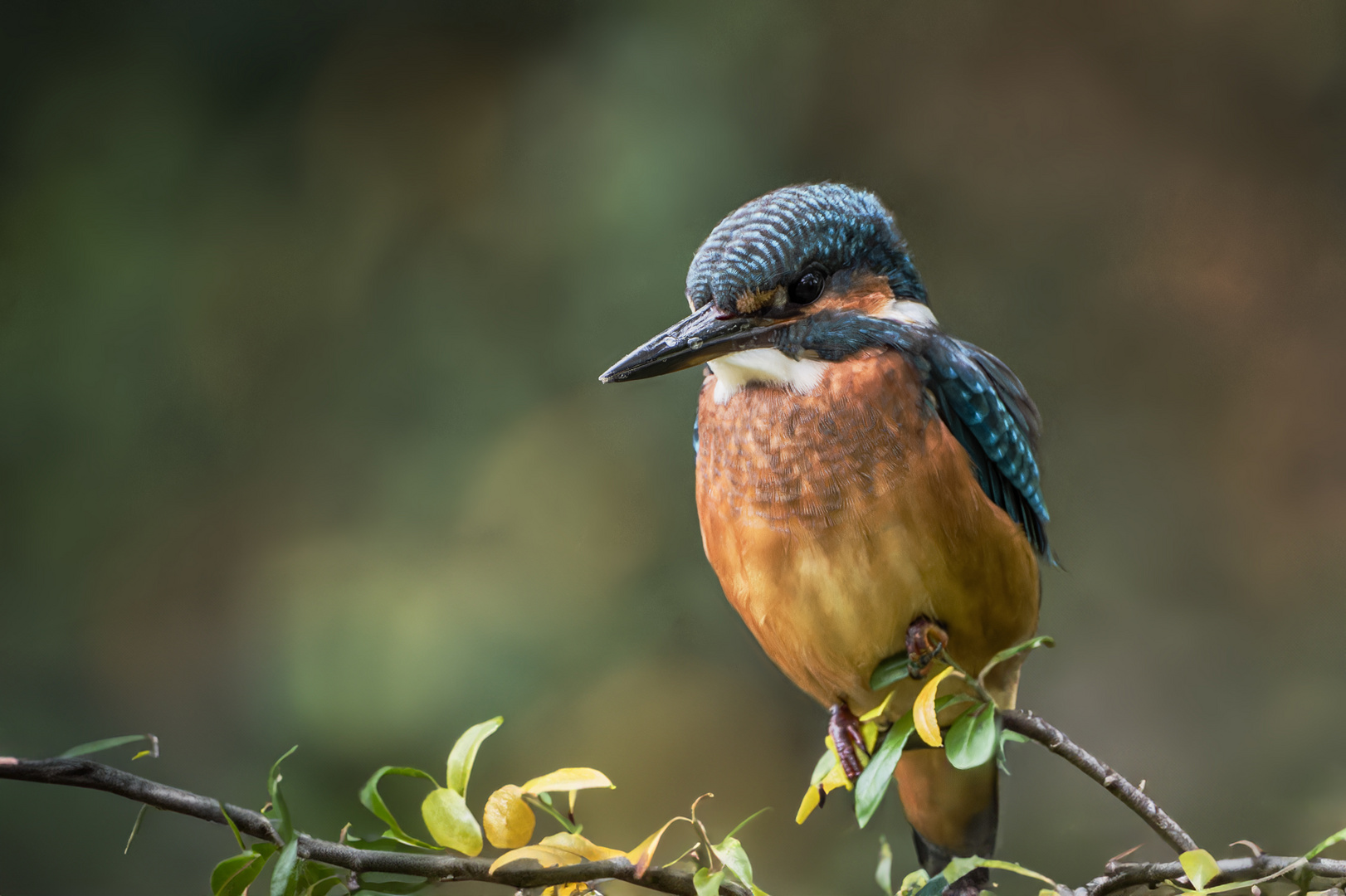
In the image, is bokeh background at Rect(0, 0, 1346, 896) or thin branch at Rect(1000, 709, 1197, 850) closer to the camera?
thin branch at Rect(1000, 709, 1197, 850)

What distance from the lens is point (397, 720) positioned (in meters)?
1.33

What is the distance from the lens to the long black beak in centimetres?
55

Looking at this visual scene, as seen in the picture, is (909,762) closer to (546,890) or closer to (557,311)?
(546,890)

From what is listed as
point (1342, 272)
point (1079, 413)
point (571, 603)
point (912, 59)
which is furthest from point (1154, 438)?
point (571, 603)

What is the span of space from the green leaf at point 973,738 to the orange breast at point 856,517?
0.36ft

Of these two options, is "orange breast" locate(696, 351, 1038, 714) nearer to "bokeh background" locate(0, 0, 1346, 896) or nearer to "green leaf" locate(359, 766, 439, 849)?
"green leaf" locate(359, 766, 439, 849)

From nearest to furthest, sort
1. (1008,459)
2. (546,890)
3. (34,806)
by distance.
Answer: (546,890), (1008,459), (34,806)

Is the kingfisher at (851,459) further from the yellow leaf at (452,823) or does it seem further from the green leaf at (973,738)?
the yellow leaf at (452,823)

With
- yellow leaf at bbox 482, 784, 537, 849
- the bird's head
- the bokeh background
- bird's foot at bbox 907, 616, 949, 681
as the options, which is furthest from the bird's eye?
the bokeh background

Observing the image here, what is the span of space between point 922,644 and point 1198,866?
197 mm

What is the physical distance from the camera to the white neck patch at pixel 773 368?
1.99 feet

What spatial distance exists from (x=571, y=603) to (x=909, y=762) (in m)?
0.72

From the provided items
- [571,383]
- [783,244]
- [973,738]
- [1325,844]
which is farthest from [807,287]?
[571,383]

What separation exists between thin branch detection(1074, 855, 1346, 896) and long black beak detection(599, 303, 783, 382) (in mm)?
314
